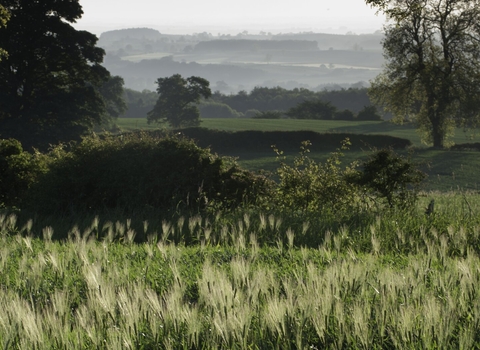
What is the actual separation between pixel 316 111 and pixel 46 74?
6020 cm

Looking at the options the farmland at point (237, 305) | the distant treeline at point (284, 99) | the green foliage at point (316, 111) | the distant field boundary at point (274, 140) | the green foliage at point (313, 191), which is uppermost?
the distant treeline at point (284, 99)

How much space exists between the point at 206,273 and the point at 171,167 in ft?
32.9

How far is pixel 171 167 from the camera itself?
14.7 m

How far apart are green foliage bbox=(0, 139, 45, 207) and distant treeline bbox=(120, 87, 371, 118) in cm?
12529

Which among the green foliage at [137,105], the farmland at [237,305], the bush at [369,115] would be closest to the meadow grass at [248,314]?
the farmland at [237,305]

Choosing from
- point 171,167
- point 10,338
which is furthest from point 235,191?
point 10,338

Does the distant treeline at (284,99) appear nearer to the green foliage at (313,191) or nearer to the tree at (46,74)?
the tree at (46,74)

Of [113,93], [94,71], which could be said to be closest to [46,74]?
[94,71]

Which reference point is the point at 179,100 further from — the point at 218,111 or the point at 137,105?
the point at 137,105

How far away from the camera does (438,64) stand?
47312 mm

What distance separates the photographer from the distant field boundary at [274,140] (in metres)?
51.0

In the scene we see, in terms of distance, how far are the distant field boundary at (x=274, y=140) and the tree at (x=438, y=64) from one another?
12.2ft

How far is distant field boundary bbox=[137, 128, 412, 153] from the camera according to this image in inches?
2008

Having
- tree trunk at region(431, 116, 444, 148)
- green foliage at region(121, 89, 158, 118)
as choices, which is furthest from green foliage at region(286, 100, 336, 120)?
green foliage at region(121, 89, 158, 118)
